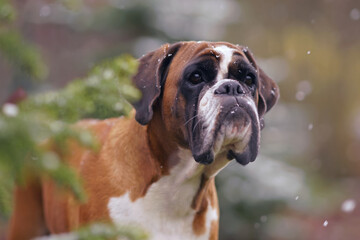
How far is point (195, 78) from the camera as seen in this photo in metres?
2.53

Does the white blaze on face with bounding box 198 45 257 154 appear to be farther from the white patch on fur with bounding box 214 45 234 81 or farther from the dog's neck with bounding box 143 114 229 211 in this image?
the dog's neck with bounding box 143 114 229 211

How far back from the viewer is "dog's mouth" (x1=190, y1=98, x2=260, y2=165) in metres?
2.38

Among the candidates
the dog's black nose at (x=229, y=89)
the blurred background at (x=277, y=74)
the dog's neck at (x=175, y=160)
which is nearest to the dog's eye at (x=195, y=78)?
the dog's black nose at (x=229, y=89)

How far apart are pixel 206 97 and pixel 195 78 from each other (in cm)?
14

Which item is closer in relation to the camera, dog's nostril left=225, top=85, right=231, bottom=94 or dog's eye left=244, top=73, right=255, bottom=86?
dog's nostril left=225, top=85, right=231, bottom=94

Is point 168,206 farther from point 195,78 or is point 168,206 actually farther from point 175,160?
point 195,78

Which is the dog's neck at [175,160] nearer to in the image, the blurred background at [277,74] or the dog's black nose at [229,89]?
the dog's black nose at [229,89]

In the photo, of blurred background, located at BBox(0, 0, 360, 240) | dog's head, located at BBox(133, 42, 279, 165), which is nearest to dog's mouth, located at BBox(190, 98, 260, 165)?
dog's head, located at BBox(133, 42, 279, 165)

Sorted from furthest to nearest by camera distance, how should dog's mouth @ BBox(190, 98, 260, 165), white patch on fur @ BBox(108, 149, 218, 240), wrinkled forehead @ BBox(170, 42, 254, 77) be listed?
white patch on fur @ BBox(108, 149, 218, 240) → wrinkled forehead @ BBox(170, 42, 254, 77) → dog's mouth @ BBox(190, 98, 260, 165)

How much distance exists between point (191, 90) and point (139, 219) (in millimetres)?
641

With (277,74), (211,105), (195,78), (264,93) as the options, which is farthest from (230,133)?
(277,74)

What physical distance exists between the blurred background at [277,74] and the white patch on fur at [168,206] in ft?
9.62

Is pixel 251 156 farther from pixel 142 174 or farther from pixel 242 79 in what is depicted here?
pixel 142 174

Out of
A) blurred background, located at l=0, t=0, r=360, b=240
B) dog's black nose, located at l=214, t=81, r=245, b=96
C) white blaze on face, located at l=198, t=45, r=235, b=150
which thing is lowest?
blurred background, located at l=0, t=0, r=360, b=240
